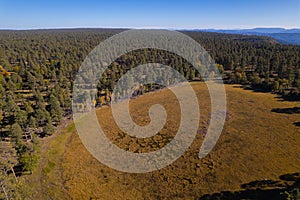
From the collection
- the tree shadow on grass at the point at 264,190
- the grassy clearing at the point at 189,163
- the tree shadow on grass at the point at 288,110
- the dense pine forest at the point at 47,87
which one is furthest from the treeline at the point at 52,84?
the tree shadow on grass at the point at 264,190

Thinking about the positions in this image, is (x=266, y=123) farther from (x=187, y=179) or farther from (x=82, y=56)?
(x=82, y=56)

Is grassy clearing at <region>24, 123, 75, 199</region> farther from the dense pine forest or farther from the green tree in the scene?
the green tree

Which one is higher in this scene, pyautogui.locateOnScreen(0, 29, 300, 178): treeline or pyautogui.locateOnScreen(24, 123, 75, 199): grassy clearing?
pyautogui.locateOnScreen(0, 29, 300, 178): treeline

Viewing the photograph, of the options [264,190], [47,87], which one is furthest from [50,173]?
[47,87]

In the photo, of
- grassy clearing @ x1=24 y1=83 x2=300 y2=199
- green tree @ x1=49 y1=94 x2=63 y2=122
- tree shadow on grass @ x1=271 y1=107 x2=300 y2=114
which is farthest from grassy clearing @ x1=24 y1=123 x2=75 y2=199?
tree shadow on grass @ x1=271 y1=107 x2=300 y2=114

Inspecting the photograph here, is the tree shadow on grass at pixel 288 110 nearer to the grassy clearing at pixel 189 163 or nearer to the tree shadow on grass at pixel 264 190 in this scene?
the grassy clearing at pixel 189 163
